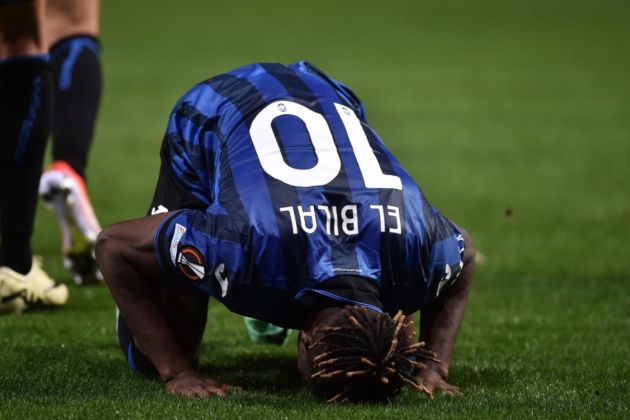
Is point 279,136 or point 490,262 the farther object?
point 490,262

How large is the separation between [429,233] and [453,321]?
39cm

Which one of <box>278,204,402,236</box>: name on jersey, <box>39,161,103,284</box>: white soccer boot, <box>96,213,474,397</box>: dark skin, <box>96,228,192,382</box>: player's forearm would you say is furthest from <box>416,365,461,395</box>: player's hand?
<box>39,161,103,284</box>: white soccer boot

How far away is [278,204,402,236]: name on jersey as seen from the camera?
294 cm

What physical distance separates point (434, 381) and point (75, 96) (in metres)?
2.49

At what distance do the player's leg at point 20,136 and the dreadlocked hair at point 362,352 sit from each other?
5.70 feet

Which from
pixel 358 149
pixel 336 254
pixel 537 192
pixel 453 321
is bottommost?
pixel 537 192

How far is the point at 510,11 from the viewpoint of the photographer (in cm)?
2484

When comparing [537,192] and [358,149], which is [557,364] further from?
[537,192]

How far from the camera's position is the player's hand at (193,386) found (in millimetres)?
3064

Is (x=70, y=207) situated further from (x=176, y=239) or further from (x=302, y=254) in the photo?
(x=302, y=254)

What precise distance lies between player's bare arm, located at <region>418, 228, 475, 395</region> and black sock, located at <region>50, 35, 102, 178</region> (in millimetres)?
2084

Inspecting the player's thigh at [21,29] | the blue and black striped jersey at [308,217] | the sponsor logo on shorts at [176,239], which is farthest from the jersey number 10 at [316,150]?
the player's thigh at [21,29]

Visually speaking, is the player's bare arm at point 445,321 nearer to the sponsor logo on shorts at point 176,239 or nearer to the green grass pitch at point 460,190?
the green grass pitch at point 460,190

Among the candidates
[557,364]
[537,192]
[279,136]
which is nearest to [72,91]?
[279,136]
